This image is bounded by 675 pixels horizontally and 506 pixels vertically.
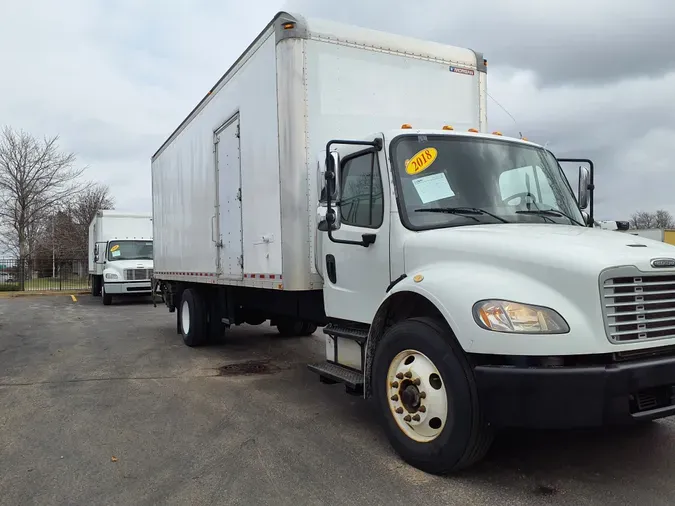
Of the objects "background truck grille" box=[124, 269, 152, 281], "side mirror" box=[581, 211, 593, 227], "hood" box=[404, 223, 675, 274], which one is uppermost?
"side mirror" box=[581, 211, 593, 227]

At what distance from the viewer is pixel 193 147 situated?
29.2ft

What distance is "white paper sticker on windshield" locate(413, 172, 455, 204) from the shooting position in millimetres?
4238

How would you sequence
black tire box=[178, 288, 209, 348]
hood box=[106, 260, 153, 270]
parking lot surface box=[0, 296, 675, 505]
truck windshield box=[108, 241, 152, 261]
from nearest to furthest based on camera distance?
1. parking lot surface box=[0, 296, 675, 505]
2. black tire box=[178, 288, 209, 348]
3. hood box=[106, 260, 153, 270]
4. truck windshield box=[108, 241, 152, 261]

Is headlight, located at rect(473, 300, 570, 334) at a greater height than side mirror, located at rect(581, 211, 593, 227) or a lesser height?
lesser

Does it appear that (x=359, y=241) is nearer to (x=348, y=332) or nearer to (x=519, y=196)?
(x=348, y=332)

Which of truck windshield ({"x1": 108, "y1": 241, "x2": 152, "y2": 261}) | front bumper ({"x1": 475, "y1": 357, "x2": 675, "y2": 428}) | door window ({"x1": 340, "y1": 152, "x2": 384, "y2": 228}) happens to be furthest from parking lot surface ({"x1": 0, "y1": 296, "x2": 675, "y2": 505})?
truck windshield ({"x1": 108, "y1": 241, "x2": 152, "y2": 261})

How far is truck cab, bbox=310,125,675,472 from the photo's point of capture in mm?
3074

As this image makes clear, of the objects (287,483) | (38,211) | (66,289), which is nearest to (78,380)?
(287,483)

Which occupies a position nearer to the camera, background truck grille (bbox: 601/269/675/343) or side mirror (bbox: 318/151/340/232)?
background truck grille (bbox: 601/269/675/343)

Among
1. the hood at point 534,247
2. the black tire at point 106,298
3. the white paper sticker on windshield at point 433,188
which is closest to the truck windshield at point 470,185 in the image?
the white paper sticker on windshield at point 433,188

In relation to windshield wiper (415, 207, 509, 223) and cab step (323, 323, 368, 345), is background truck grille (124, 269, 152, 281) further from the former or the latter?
windshield wiper (415, 207, 509, 223)

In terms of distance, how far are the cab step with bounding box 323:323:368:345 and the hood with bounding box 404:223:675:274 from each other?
2.82 feet

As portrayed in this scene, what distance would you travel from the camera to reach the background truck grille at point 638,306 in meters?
3.10

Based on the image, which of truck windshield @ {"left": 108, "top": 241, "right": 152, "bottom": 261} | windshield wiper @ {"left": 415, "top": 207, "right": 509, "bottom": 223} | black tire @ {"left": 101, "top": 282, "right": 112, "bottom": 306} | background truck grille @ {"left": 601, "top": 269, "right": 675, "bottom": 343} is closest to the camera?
background truck grille @ {"left": 601, "top": 269, "right": 675, "bottom": 343}
